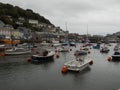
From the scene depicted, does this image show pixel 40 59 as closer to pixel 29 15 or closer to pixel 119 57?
pixel 119 57

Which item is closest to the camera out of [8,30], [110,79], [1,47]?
[110,79]

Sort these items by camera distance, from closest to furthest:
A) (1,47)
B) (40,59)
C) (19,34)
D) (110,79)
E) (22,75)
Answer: (110,79) < (22,75) < (40,59) < (1,47) < (19,34)

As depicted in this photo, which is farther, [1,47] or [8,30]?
[8,30]

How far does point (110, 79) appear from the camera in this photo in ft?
97.2

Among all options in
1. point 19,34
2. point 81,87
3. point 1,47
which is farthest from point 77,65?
point 19,34

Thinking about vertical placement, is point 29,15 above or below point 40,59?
above

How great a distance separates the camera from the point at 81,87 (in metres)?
25.5

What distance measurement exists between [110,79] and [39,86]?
37.7 ft

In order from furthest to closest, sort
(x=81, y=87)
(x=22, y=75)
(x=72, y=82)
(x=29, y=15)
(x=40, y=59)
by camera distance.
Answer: (x=29, y=15) < (x=40, y=59) < (x=22, y=75) < (x=72, y=82) < (x=81, y=87)

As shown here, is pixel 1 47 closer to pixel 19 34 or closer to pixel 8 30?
pixel 8 30

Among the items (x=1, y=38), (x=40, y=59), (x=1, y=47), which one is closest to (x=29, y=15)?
(x=1, y=38)

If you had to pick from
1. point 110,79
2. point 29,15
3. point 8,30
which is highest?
point 29,15

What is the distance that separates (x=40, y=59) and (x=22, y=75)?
1419 centimetres

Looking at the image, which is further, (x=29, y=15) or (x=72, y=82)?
(x=29, y=15)
